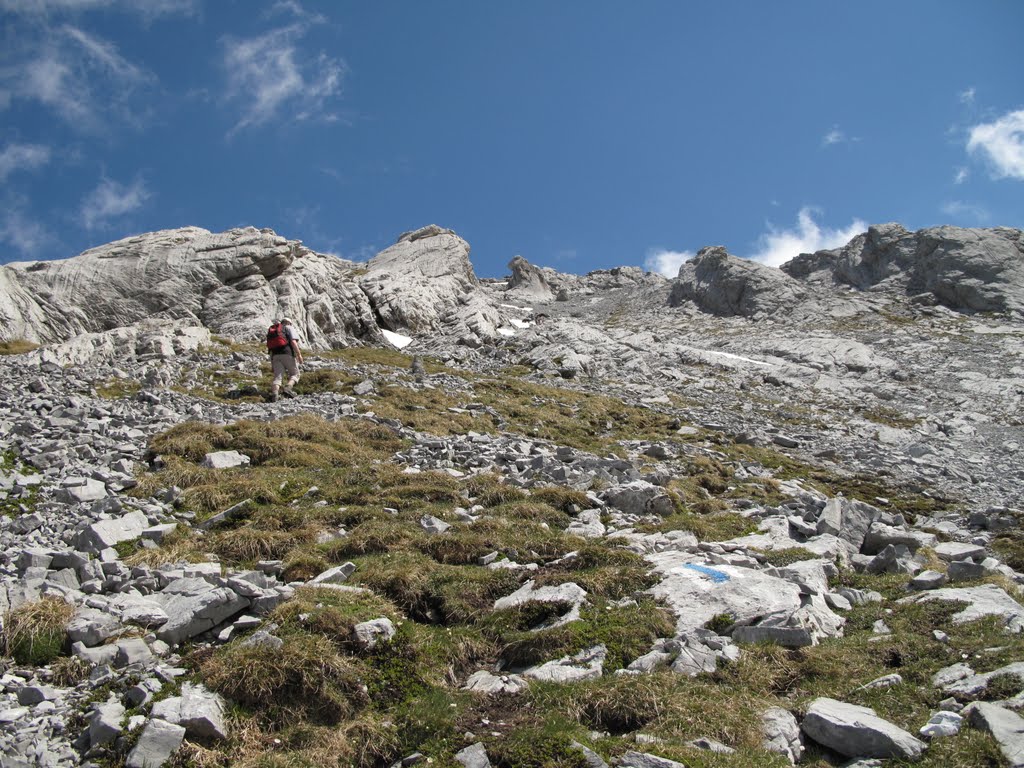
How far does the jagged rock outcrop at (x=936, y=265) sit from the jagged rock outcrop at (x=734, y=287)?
10.9m

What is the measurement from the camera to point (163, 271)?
49.1 metres

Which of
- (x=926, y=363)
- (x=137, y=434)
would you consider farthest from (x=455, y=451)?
(x=926, y=363)

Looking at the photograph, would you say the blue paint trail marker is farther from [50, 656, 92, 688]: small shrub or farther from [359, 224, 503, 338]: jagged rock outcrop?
[359, 224, 503, 338]: jagged rock outcrop

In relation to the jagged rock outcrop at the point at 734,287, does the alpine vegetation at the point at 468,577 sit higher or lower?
lower

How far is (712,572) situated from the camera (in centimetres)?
1100

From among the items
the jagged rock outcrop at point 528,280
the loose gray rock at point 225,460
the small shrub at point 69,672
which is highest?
the jagged rock outcrop at point 528,280

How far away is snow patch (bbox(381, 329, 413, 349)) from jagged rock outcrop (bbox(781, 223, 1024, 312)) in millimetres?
69900

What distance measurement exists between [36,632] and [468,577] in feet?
19.1

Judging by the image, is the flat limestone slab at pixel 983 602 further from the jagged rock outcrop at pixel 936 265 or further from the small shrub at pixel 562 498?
the jagged rock outcrop at pixel 936 265

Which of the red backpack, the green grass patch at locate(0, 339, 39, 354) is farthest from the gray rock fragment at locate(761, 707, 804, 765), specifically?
the green grass patch at locate(0, 339, 39, 354)

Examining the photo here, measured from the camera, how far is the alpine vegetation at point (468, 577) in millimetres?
6941

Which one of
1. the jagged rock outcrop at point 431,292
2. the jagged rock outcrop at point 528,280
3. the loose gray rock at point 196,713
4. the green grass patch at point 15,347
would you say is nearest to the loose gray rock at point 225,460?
the loose gray rock at point 196,713

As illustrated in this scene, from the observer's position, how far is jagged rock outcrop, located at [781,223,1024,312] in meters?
82.9

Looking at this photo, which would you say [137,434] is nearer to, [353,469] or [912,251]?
[353,469]
